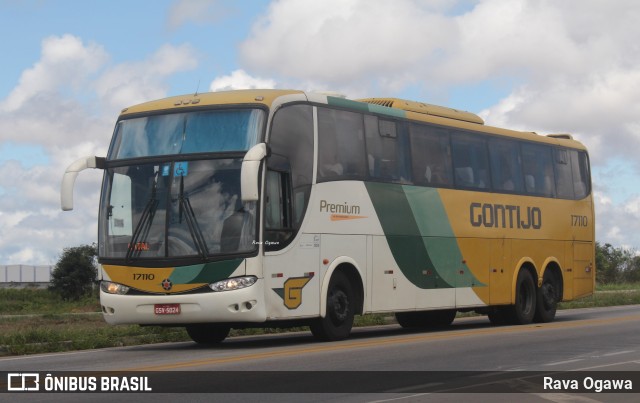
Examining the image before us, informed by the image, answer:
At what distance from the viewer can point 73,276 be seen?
2276 inches

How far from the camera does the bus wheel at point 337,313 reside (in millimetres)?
18719

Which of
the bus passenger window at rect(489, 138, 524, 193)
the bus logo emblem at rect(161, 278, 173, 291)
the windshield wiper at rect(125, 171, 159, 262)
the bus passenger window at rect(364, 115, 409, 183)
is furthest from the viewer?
the bus passenger window at rect(489, 138, 524, 193)

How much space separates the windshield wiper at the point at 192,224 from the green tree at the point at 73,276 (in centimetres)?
4095

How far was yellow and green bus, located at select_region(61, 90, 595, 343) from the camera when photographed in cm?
1714

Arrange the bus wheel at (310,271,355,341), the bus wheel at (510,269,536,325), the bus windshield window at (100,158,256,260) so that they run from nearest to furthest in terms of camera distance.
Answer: the bus windshield window at (100,158,256,260)
the bus wheel at (310,271,355,341)
the bus wheel at (510,269,536,325)

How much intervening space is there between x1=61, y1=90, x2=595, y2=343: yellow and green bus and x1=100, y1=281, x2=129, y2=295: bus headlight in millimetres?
24

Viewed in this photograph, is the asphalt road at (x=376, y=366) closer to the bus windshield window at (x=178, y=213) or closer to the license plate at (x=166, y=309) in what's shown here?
the license plate at (x=166, y=309)

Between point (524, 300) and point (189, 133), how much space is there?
10.4 metres

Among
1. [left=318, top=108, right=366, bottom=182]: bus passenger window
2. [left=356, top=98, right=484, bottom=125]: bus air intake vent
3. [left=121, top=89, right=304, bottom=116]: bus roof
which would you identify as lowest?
[left=318, top=108, right=366, bottom=182]: bus passenger window

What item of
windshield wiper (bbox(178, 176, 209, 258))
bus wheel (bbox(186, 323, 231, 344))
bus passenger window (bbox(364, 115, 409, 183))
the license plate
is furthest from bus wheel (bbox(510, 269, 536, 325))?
the license plate

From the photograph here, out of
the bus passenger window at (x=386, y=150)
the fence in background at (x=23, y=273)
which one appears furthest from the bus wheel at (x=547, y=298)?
the fence in background at (x=23, y=273)

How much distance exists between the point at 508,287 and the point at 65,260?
37206mm

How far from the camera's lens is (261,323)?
18.1 meters

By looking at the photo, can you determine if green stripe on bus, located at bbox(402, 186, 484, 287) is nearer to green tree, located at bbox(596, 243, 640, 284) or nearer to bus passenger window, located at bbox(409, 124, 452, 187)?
bus passenger window, located at bbox(409, 124, 452, 187)
